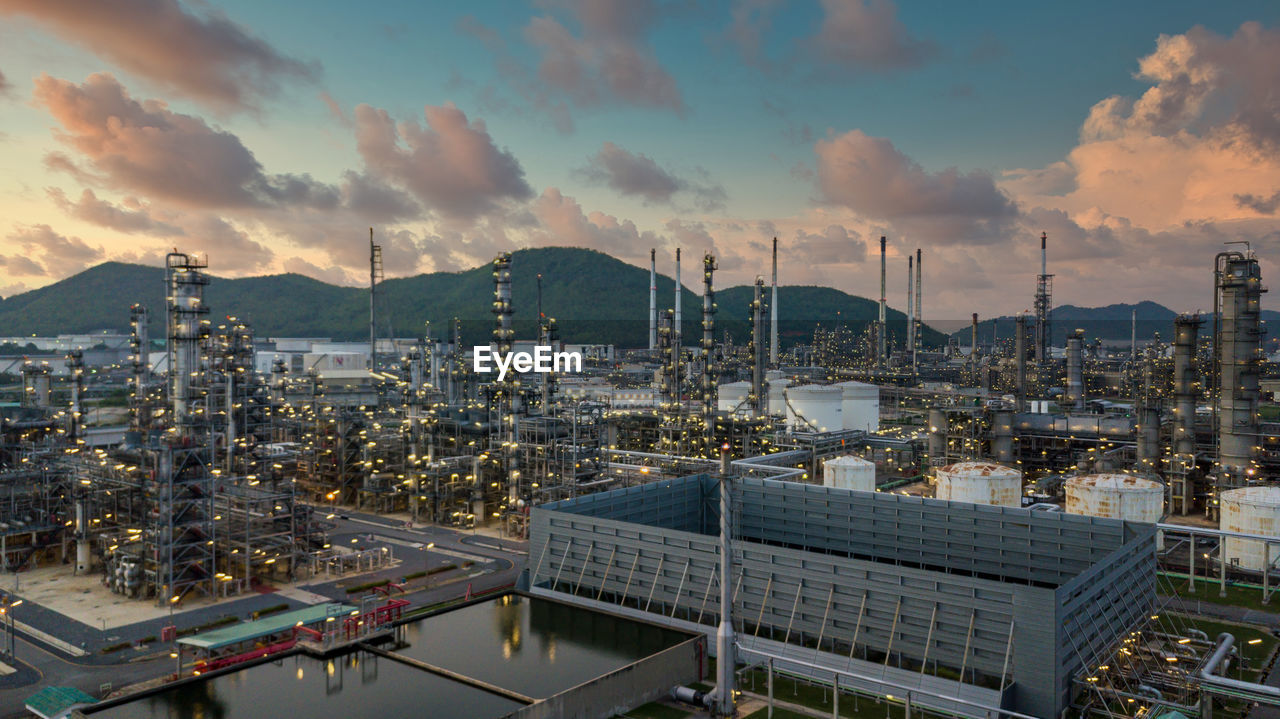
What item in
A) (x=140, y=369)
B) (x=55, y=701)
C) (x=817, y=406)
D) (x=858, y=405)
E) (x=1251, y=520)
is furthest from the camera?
(x=858, y=405)

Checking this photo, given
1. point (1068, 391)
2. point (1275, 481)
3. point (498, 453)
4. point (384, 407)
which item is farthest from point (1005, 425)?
point (384, 407)

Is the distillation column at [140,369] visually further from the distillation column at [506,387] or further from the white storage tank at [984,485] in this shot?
the white storage tank at [984,485]

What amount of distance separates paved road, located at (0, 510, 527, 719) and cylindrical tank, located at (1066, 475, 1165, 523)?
37053 millimetres

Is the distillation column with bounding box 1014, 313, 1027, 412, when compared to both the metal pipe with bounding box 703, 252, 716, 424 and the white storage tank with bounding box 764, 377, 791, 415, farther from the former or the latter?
the metal pipe with bounding box 703, 252, 716, 424

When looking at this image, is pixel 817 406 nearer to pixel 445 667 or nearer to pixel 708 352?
pixel 708 352

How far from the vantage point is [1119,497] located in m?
55.1

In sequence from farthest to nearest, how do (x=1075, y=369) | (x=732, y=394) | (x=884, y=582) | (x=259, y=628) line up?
(x=732, y=394), (x=1075, y=369), (x=259, y=628), (x=884, y=582)

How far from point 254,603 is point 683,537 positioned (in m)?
23.7

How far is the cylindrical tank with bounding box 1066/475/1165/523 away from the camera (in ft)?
180

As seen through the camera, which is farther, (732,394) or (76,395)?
(732,394)

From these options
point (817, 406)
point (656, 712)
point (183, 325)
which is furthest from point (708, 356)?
point (656, 712)

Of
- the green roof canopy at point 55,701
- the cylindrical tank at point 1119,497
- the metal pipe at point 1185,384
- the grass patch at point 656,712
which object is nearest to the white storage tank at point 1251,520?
the cylindrical tank at point 1119,497

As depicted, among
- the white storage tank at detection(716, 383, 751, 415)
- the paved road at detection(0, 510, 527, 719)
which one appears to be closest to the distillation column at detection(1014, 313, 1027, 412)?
the white storage tank at detection(716, 383, 751, 415)

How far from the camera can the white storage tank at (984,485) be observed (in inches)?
2386
